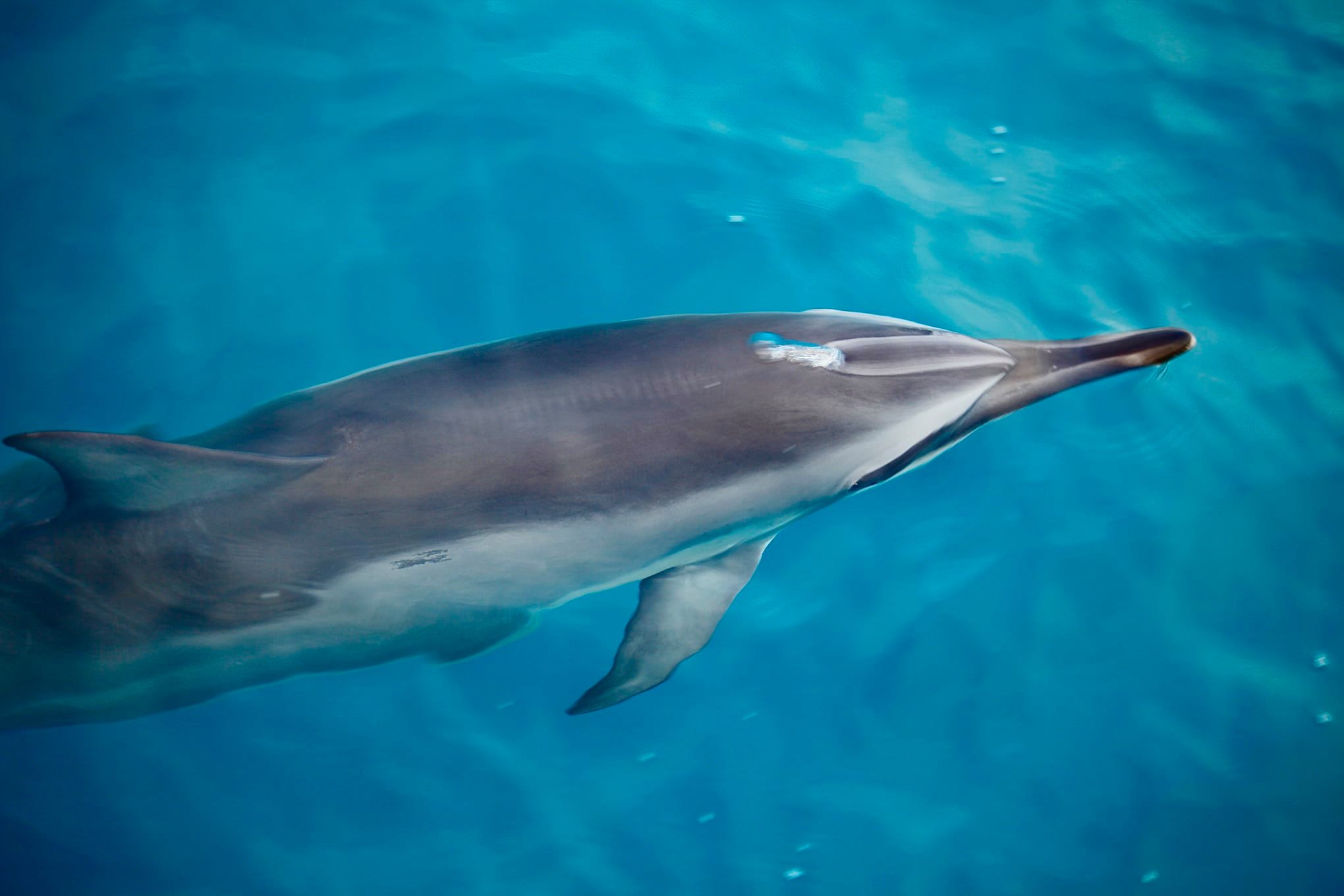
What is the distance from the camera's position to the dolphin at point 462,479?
2957 millimetres

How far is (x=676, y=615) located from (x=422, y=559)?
1.32 meters

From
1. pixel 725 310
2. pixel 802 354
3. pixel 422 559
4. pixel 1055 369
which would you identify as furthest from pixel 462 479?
pixel 725 310

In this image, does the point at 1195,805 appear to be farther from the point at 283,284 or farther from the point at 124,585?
the point at 283,284

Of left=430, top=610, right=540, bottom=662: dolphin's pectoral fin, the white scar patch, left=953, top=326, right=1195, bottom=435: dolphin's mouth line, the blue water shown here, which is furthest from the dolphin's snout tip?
left=430, top=610, right=540, bottom=662: dolphin's pectoral fin

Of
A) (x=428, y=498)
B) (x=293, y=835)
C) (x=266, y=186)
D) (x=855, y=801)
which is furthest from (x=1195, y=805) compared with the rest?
(x=266, y=186)

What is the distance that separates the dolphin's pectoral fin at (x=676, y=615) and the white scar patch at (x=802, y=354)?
107cm

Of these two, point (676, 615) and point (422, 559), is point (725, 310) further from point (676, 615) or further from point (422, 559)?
point (422, 559)

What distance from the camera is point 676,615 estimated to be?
13.1ft

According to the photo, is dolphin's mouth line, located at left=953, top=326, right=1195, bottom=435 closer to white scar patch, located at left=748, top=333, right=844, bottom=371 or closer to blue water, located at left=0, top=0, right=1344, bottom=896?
white scar patch, located at left=748, top=333, right=844, bottom=371

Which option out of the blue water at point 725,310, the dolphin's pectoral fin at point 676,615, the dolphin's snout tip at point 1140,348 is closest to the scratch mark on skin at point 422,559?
the dolphin's pectoral fin at point 676,615

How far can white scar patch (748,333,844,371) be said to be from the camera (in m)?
3.16

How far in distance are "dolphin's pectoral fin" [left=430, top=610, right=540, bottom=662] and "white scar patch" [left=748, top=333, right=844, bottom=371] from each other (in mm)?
1610

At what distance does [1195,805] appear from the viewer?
5.35m

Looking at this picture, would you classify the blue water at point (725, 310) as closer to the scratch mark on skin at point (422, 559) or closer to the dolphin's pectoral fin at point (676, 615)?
the dolphin's pectoral fin at point (676, 615)
